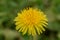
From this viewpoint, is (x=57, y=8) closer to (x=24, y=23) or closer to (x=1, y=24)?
(x=1, y=24)

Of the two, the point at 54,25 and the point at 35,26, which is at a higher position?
the point at 35,26

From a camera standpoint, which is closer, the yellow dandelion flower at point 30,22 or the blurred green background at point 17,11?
the yellow dandelion flower at point 30,22

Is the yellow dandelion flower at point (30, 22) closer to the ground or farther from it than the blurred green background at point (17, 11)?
farther from it

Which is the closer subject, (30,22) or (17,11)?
(30,22)

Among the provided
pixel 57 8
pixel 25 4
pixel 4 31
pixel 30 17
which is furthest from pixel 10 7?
pixel 30 17
